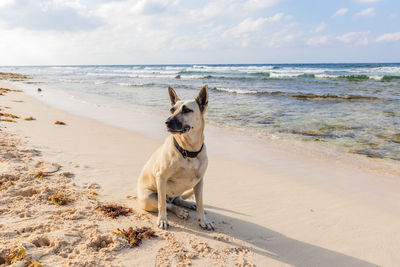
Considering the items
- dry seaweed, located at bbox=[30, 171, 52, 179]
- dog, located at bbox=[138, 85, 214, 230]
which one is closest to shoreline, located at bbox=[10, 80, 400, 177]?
dog, located at bbox=[138, 85, 214, 230]

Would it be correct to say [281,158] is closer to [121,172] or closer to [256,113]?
[121,172]

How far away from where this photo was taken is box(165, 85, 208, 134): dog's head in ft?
10.4

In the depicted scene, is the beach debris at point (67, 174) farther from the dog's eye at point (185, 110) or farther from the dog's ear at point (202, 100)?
the dog's ear at point (202, 100)

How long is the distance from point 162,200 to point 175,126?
3.41ft

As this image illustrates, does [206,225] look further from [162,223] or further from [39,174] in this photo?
[39,174]

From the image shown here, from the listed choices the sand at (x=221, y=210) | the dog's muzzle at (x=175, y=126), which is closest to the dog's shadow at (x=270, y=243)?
the sand at (x=221, y=210)

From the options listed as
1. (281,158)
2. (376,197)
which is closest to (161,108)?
(281,158)

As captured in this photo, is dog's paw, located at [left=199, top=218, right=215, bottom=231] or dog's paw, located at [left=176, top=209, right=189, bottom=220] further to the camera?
dog's paw, located at [left=176, top=209, right=189, bottom=220]

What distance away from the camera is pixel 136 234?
3133mm

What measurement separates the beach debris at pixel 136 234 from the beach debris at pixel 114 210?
1.64 feet

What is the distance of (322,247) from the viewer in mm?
3297

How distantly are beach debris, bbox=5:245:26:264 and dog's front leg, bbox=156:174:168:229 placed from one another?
150 centimetres

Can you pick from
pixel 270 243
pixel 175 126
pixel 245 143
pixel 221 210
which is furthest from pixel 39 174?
pixel 245 143

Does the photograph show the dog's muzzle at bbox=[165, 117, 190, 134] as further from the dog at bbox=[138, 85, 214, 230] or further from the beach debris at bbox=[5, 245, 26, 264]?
the beach debris at bbox=[5, 245, 26, 264]
